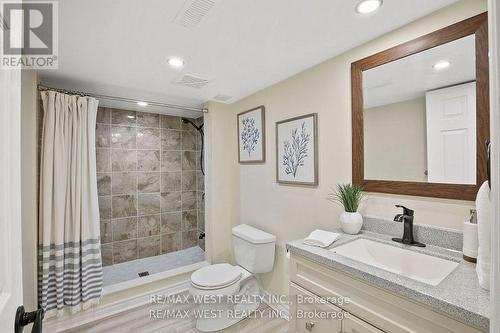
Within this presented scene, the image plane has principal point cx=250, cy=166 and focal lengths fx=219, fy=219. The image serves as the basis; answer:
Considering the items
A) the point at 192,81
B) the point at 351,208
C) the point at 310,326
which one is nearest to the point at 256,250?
the point at 310,326

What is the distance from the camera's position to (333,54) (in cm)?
159

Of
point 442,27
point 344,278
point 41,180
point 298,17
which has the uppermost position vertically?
point 298,17

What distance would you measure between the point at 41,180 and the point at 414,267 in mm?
2692

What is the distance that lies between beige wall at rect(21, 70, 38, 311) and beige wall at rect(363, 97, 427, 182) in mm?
2407

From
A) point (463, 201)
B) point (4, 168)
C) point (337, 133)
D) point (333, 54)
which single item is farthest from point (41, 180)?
point (463, 201)

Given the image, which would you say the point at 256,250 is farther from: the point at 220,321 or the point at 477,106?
the point at 477,106

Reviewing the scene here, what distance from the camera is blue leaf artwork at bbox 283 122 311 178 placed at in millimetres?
1831

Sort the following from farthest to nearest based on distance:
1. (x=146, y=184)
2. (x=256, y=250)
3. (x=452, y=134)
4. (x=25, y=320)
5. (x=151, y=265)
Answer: (x=146, y=184) < (x=151, y=265) < (x=256, y=250) < (x=452, y=134) < (x=25, y=320)

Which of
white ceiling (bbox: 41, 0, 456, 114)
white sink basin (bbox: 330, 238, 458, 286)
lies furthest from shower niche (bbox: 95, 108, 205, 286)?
white sink basin (bbox: 330, 238, 458, 286)

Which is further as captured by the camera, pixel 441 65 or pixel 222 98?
pixel 222 98

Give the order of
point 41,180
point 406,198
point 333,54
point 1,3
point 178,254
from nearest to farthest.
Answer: point 1,3 → point 406,198 → point 333,54 → point 41,180 → point 178,254

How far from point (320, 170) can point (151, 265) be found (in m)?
2.57

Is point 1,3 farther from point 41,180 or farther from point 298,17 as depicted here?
point 41,180

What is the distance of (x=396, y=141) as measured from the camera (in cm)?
135
